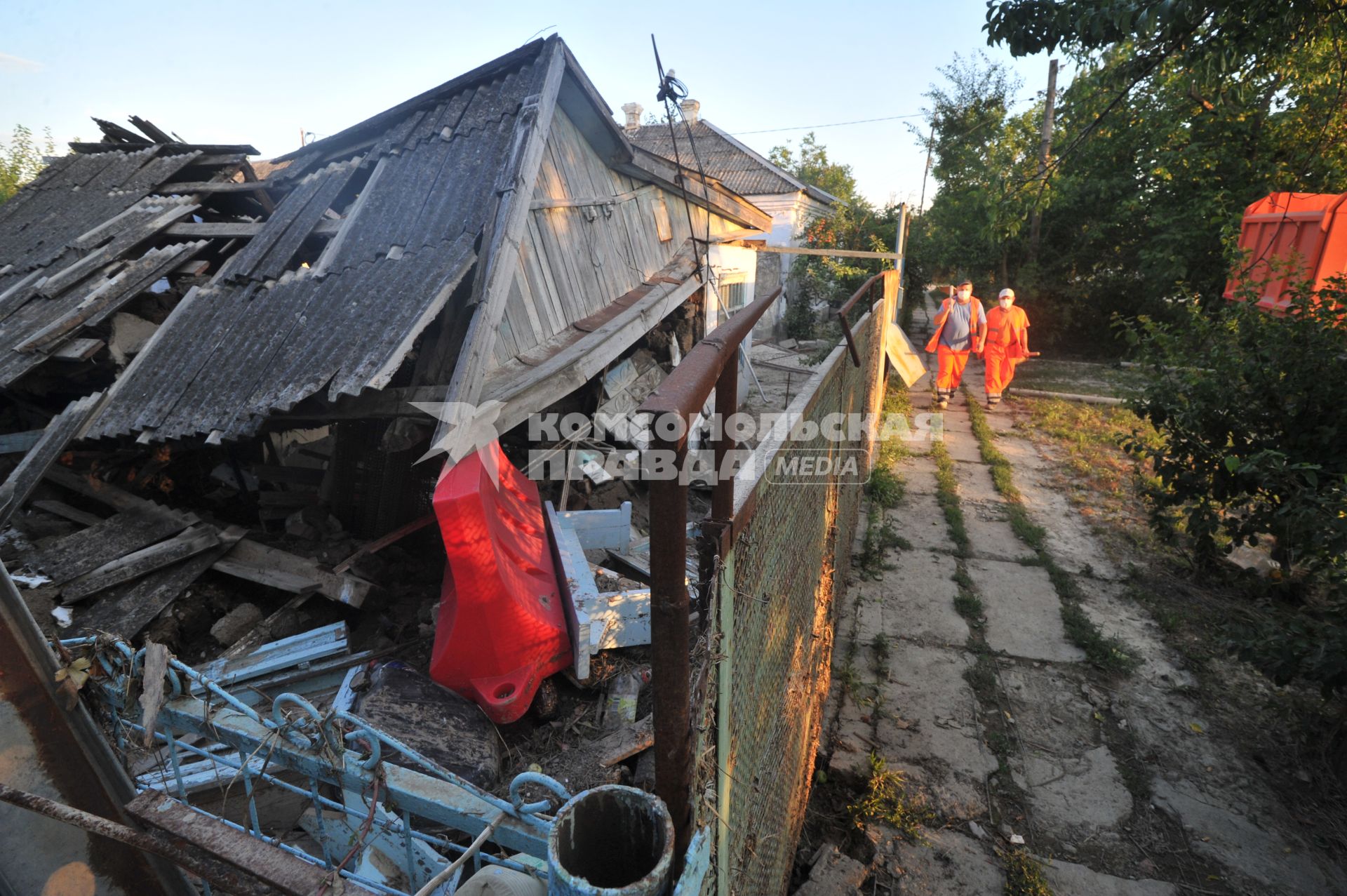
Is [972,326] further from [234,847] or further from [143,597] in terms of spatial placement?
[234,847]

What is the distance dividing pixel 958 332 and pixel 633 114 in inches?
733

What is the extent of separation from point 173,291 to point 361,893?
5647 millimetres

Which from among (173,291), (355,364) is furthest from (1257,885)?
(173,291)

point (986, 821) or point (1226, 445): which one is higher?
point (1226, 445)

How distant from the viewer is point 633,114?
23703 mm

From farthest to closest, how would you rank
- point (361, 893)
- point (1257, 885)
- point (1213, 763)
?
point (1213, 763) < point (1257, 885) < point (361, 893)

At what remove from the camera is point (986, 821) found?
2.96 m

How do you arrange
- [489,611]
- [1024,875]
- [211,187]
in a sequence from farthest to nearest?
1. [211,187]
2. [489,611]
3. [1024,875]

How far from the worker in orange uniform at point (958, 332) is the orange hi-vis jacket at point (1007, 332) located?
16 cm

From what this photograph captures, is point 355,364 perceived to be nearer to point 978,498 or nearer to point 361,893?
point 361,893

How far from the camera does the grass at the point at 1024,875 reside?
2627mm

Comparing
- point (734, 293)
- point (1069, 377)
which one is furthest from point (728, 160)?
point (1069, 377)

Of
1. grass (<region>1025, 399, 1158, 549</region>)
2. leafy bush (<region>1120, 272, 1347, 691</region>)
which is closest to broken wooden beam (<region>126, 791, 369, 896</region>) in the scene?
leafy bush (<region>1120, 272, 1347, 691</region>)

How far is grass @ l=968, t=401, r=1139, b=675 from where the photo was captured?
13.3 feet
